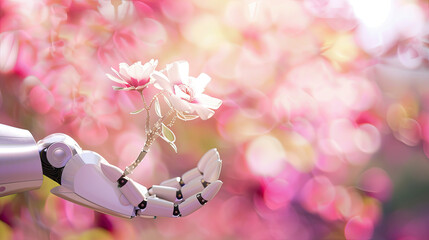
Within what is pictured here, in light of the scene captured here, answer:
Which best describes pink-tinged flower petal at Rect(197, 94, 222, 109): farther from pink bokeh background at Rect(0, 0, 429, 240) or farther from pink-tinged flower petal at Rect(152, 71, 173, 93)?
pink bokeh background at Rect(0, 0, 429, 240)

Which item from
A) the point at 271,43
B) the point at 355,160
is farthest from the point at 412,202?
the point at 271,43

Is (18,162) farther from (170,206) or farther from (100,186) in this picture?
(170,206)

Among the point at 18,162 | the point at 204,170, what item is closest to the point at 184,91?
the point at 204,170

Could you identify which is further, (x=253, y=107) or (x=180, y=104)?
(x=253, y=107)

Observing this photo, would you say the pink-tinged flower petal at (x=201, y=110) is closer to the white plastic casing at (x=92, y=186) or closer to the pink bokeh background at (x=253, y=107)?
the white plastic casing at (x=92, y=186)

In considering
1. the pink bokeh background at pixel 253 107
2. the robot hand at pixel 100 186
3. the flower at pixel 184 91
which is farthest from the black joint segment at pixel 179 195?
the pink bokeh background at pixel 253 107

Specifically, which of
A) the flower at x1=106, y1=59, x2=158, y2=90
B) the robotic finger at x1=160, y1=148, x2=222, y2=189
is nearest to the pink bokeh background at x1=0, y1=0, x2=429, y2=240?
the robotic finger at x1=160, y1=148, x2=222, y2=189

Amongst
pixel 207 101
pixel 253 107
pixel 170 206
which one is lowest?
pixel 253 107
